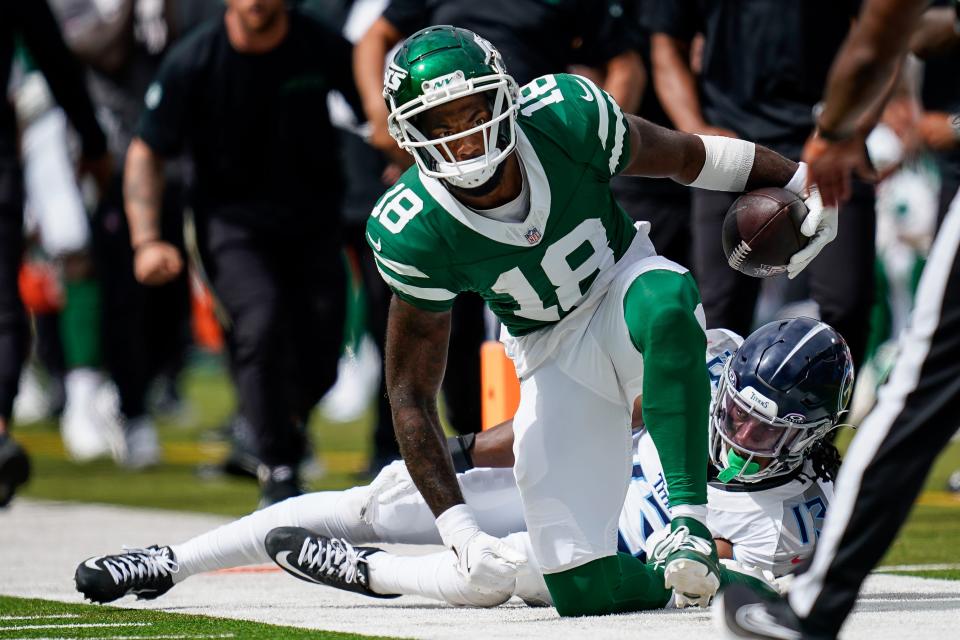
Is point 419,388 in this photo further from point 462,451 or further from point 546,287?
point 462,451

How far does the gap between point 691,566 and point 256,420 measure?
329 cm

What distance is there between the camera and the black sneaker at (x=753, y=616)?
3.08 metres

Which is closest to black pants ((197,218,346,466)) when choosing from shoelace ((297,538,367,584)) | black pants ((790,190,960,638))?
shoelace ((297,538,367,584))

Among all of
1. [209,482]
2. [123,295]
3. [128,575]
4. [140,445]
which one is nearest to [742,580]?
[128,575]

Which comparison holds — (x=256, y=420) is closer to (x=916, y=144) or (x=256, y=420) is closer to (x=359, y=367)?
(x=916, y=144)

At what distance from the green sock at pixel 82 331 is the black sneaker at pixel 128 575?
5934mm

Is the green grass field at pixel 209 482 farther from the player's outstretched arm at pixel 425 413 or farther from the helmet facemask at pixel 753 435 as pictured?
the player's outstretched arm at pixel 425 413

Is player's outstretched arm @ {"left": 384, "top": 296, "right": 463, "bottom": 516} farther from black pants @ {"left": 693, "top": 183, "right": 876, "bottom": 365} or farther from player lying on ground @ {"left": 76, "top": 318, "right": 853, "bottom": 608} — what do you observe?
black pants @ {"left": 693, "top": 183, "right": 876, "bottom": 365}

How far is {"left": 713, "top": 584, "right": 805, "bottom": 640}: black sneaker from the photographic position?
308 centimetres

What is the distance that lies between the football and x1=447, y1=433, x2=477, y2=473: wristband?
89 cm

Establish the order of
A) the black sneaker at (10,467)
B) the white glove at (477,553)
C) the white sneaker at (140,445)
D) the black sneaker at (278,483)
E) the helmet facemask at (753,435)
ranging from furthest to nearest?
1. the white sneaker at (140,445)
2. the black sneaker at (278,483)
3. the black sneaker at (10,467)
4. the helmet facemask at (753,435)
5. the white glove at (477,553)

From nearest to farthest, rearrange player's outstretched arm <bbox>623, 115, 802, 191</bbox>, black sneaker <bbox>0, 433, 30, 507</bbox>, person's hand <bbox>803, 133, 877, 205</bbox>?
person's hand <bbox>803, 133, 877, 205</bbox> < player's outstretched arm <bbox>623, 115, 802, 191</bbox> < black sneaker <bbox>0, 433, 30, 507</bbox>

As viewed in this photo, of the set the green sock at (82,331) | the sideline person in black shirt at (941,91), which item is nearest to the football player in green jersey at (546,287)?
the sideline person in black shirt at (941,91)

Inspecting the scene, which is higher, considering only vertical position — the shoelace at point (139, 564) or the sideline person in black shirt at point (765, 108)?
the sideline person in black shirt at point (765, 108)
